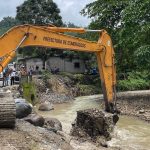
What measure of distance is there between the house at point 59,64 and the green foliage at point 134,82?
1014cm

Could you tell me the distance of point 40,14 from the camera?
158ft

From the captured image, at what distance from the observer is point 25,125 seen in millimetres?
13203

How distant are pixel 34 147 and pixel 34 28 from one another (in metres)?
5.39

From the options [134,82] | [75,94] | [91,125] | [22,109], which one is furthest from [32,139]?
[134,82]

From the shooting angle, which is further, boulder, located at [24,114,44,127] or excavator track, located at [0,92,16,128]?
boulder, located at [24,114,44,127]

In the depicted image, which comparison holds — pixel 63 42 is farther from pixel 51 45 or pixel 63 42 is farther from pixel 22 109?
pixel 22 109

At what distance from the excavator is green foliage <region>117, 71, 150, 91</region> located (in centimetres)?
2044

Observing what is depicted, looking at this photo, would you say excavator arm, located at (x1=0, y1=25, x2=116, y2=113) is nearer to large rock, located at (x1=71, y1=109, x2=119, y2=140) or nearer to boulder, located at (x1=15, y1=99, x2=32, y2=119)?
boulder, located at (x1=15, y1=99, x2=32, y2=119)

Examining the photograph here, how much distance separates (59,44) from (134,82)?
2729cm

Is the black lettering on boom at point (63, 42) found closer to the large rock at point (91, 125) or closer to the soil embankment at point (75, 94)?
the large rock at point (91, 125)

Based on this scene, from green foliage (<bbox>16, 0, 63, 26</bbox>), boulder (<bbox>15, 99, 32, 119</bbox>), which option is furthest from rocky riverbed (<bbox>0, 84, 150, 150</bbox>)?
green foliage (<bbox>16, 0, 63, 26</bbox>)

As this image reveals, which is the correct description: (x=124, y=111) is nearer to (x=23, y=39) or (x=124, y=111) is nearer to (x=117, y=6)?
(x=117, y=6)

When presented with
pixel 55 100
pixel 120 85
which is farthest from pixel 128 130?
pixel 120 85

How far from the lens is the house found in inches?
2008
